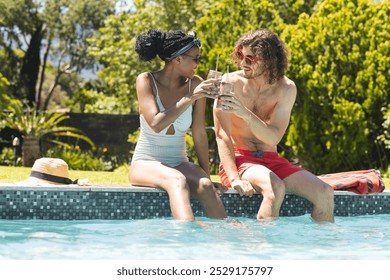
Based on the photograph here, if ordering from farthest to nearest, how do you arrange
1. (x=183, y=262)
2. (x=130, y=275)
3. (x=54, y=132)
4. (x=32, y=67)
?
1. (x=32, y=67)
2. (x=54, y=132)
3. (x=183, y=262)
4. (x=130, y=275)

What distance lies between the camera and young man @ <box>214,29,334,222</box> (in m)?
5.66

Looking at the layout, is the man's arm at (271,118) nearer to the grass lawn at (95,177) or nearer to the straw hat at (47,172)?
the straw hat at (47,172)

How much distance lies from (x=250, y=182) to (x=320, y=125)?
6803 mm

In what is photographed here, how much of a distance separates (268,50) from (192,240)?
6.09ft

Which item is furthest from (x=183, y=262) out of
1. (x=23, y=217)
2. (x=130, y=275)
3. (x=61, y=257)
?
(x=23, y=217)

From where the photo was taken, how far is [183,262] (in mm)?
4059

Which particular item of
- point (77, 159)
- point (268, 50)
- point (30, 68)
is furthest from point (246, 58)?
point (30, 68)

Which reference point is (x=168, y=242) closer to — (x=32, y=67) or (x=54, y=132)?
(x=54, y=132)

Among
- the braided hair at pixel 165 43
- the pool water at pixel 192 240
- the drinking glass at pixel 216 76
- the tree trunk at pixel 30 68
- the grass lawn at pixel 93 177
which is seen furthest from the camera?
the tree trunk at pixel 30 68

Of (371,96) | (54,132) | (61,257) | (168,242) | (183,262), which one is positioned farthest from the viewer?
(54,132)

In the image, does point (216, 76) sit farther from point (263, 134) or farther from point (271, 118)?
point (271, 118)

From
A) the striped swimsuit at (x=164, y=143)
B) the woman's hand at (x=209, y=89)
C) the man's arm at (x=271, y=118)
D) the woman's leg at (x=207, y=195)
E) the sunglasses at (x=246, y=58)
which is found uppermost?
the sunglasses at (x=246, y=58)

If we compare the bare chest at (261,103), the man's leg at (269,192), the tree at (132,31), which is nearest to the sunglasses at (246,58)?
the bare chest at (261,103)

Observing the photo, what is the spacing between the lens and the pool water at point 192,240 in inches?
177
